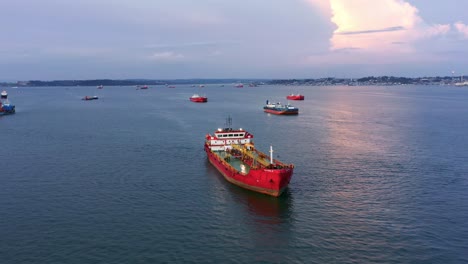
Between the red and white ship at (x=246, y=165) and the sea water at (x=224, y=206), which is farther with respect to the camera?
the red and white ship at (x=246, y=165)

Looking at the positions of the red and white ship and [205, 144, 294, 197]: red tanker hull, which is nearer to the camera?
[205, 144, 294, 197]: red tanker hull

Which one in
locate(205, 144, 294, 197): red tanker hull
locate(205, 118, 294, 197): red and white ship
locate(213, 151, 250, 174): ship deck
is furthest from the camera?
locate(213, 151, 250, 174): ship deck

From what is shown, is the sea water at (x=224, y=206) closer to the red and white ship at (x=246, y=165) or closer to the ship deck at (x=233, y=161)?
the red and white ship at (x=246, y=165)

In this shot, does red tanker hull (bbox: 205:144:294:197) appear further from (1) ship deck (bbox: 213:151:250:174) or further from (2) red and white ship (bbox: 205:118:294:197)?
(1) ship deck (bbox: 213:151:250:174)

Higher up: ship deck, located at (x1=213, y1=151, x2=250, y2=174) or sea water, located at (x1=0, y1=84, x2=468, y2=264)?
ship deck, located at (x1=213, y1=151, x2=250, y2=174)

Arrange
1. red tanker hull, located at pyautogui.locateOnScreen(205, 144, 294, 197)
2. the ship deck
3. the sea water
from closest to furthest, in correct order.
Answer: the sea water
red tanker hull, located at pyautogui.locateOnScreen(205, 144, 294, 197)
the ship deck

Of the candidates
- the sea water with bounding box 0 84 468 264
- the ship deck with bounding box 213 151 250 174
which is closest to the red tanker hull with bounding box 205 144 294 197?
the sea water with bounding box 0 84 468 264

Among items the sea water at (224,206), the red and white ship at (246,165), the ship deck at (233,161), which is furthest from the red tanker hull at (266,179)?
the ship deck at (233,161)

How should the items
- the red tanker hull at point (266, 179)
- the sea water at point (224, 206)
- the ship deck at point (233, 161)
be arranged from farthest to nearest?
the ship deck at point (233, 161), the red tanker hull at point (266, 179), the sea water at point (224, 206)

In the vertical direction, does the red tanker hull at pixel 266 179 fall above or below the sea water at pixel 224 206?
above
